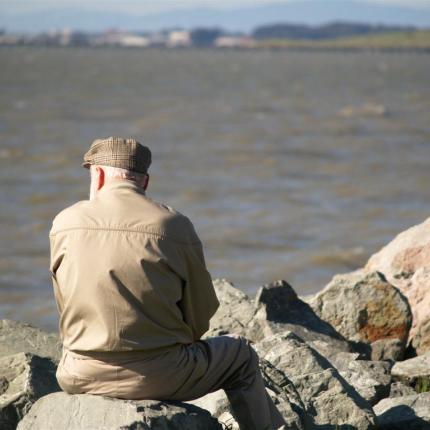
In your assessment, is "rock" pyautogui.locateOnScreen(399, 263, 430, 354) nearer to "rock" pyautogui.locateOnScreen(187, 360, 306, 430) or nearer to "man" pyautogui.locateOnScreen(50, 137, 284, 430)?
"rock" pyautogui.locateOnScreen(187, 360, 306, 430)

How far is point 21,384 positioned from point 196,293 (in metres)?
1.11

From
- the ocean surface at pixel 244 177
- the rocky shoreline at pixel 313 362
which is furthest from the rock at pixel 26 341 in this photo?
the ocean surface at pixel 244 177

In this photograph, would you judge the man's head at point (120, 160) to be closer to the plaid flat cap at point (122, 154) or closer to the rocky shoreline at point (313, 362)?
the plaid flat cap at point (122, 154)

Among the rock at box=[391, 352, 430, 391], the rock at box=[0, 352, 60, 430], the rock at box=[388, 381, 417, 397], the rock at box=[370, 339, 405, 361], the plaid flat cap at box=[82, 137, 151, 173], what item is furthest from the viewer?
the rock at box=[370, 339, 405, 361]

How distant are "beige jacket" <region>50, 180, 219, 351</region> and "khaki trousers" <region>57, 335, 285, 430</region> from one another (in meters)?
0.06

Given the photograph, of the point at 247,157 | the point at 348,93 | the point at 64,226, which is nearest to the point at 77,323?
the point at 64,226

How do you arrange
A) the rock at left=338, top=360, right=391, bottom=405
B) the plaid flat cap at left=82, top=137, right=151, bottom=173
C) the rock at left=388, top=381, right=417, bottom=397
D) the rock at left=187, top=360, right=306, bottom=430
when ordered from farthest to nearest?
the rock at left=388, top=381, right=417, bottom=397
the rock at left=338, top=360, right=391, bottom=405
the rock at left=187, top=360, right=306, bottom=430
the plaid flat cap at left=82, top=137, right=151, bottom=173

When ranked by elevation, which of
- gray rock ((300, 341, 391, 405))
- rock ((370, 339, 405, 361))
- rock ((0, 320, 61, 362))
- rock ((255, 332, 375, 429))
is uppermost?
rock ((255, 332, 375, 429))

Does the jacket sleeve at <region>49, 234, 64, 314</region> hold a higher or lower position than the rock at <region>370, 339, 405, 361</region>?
higher

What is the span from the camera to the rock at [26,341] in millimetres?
5262

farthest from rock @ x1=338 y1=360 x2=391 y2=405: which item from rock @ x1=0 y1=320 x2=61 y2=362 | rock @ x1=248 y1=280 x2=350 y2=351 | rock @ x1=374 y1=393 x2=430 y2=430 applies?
rock @ x1=0 y1=320 x2=61 y2=362

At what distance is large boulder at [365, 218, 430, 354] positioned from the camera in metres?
6.79

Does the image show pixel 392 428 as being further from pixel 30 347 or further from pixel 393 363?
pixel 30 347

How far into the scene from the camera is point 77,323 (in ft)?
12.4
